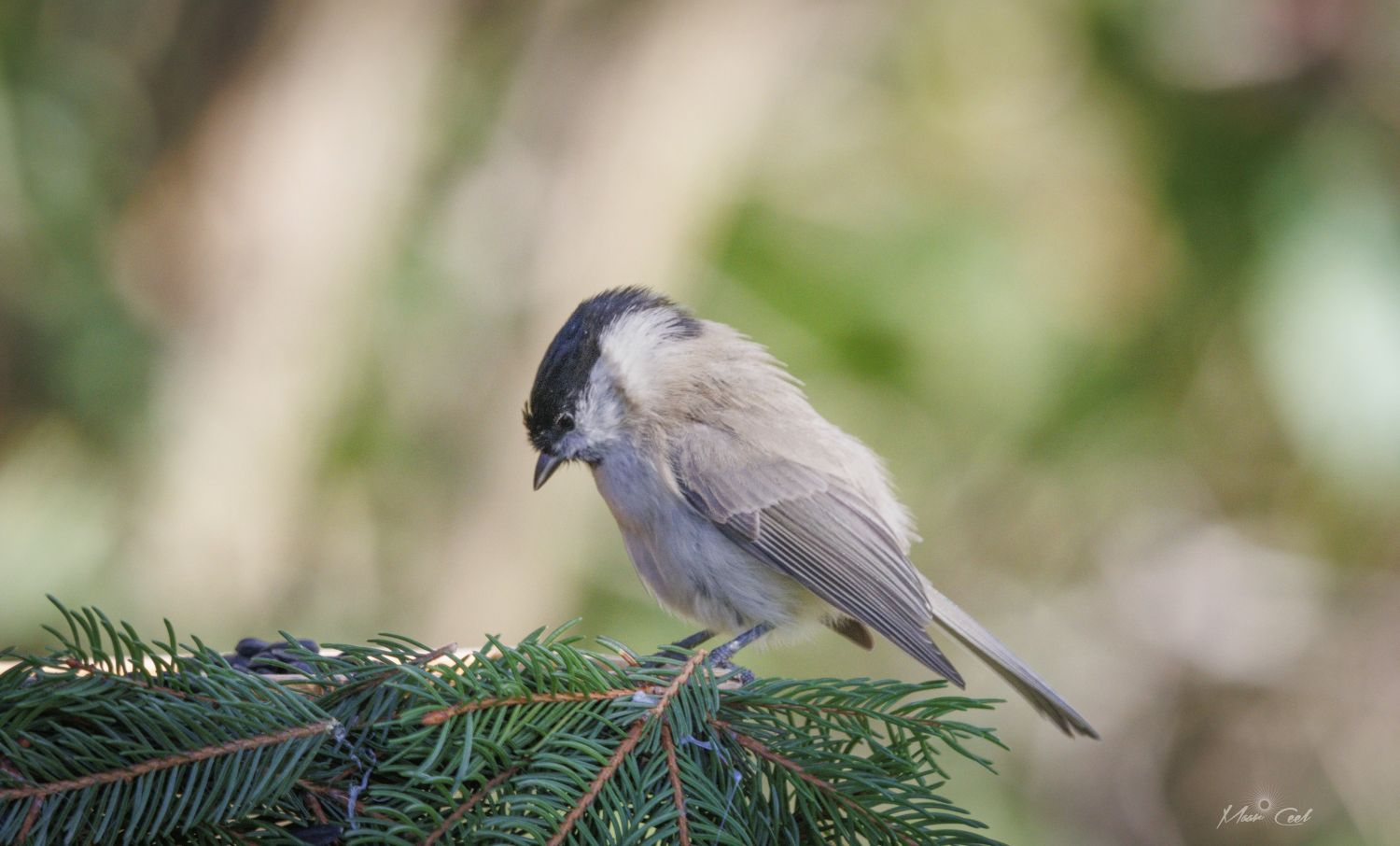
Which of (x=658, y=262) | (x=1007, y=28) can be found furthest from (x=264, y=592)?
(x=1007, y=28)

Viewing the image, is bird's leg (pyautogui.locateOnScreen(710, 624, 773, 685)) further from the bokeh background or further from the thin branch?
the bokeh background

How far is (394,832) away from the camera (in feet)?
4.48

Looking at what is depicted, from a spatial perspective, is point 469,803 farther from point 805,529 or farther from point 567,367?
point 567,367

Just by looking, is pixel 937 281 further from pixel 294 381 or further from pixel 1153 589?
pixel 294 381

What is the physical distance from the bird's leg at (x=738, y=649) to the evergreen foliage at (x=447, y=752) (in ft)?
0.99

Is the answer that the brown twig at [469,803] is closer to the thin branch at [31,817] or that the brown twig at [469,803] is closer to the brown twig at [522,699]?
the brown twig at [522,699]

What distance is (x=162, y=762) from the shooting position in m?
1.38

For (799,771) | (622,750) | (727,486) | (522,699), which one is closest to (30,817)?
(522,699)

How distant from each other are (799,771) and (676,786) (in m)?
0.18

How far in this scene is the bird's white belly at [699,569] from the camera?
262 centimetres

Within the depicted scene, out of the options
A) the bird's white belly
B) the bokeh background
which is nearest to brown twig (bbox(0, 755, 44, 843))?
the bird's white belly

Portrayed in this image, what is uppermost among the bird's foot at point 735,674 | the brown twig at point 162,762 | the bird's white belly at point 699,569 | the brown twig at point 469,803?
the bird's white belly at point 699,569

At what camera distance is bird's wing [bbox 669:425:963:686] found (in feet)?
8.28

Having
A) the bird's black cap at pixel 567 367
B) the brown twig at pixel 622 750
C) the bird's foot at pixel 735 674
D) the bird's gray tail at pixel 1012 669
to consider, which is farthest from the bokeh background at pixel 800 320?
the brown twig at pixel 622 750
